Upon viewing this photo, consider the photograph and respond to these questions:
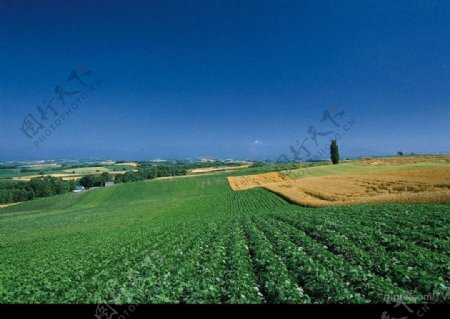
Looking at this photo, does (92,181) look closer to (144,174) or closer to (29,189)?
(144,174)

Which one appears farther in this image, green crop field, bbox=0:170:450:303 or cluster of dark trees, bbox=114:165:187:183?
cluster of dark trees, bbox=114:165:187:183

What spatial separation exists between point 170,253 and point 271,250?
226 inches

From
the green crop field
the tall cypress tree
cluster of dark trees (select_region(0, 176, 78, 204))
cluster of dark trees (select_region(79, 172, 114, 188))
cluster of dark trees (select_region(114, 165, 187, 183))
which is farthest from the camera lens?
cluster of dark trees (select_region(114, 165, 187, 183))

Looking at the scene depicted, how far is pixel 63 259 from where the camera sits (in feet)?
57.9

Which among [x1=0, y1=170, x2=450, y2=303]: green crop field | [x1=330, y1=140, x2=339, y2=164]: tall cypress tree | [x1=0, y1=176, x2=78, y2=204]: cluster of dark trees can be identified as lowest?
[x1=0, y1=176, x2=78, y2=204]: cluster of dark trees

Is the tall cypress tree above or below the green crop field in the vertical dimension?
above

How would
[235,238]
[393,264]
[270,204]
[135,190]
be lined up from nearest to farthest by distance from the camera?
[393,264] → [235,238] → [270,204] → [135,190]

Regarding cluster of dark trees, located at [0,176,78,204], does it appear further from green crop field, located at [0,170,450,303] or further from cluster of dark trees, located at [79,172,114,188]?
green crop field, located at [0,170,450,303]

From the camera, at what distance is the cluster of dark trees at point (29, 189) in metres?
111

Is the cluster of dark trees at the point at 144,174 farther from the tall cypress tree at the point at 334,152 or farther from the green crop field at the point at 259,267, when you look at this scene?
the green crop field at the point at 259,267

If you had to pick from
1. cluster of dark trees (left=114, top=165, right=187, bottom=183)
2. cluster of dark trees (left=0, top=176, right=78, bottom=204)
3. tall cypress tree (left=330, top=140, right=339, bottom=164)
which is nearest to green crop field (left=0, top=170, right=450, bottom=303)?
tall cypress tree (left=330, top=140, right=339, bottom=164)

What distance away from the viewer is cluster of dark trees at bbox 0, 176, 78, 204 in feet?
363
